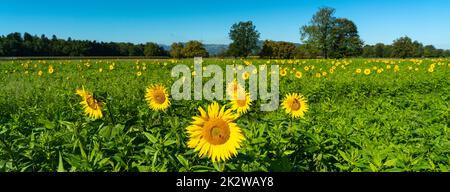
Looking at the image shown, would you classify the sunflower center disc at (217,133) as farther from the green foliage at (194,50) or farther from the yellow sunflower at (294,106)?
the green foliage at (194,50)

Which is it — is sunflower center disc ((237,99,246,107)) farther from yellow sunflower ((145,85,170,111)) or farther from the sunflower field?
yellow sunflower ((145,85,170,111))

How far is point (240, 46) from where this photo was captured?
101ft

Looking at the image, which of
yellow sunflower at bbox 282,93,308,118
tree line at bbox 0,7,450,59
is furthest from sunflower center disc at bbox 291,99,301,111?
tree line at bbox 0,7,450,59

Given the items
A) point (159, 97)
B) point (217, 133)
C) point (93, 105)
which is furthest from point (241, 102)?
point (217, 133)

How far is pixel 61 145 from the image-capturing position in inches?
100

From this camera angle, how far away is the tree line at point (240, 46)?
29.0 m

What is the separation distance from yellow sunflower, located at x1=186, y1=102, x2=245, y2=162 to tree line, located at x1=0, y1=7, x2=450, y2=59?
26.8 meters

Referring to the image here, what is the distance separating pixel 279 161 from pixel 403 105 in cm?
573

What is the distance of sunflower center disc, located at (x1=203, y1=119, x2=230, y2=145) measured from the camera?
6.20ft

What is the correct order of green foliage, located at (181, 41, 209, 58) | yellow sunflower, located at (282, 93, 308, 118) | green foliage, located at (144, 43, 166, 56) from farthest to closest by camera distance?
green foliage, located at (144, 43, 166, 56)
green foliage, located at (181, 41, 209, 58)
yellow sunflower, located at (282, 93, 308, 118)

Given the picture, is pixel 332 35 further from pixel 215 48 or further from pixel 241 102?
pixel 241 102

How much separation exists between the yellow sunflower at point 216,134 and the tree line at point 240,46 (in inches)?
1056
